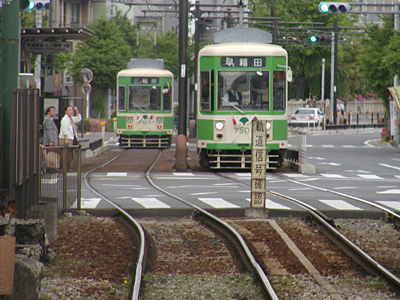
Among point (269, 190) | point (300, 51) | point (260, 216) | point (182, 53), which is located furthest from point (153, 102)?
point (300, 51)

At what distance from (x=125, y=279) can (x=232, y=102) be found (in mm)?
14707

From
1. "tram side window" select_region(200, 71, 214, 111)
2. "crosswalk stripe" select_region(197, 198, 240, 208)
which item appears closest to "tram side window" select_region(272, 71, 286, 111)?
"tram side window" select_region(200, 71, 214, 111)

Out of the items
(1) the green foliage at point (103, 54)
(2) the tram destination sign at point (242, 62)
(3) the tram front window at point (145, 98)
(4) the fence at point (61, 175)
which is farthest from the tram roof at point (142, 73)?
(1) the green foliage at point (103, 54)

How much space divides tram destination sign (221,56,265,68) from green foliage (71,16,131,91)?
44.0 metres

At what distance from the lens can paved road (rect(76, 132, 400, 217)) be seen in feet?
49.3

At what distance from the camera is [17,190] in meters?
9.88

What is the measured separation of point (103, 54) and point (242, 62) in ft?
148

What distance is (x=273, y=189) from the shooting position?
727 inches

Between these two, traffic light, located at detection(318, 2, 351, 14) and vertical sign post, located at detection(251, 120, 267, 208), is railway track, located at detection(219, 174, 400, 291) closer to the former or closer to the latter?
vertical sign post, located at detection(251, 120, 267, 208)

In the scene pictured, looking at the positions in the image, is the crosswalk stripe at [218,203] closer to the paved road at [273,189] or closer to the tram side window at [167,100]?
the paved road at [273,189]

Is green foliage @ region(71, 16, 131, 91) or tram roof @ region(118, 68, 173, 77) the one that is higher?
green foliage @ region(71, 16, 131, 91)

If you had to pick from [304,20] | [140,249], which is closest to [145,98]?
[140,249]

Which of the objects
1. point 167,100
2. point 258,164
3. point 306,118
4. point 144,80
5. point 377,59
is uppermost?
point 377,59

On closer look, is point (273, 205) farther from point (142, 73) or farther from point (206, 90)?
point (142, 73)
